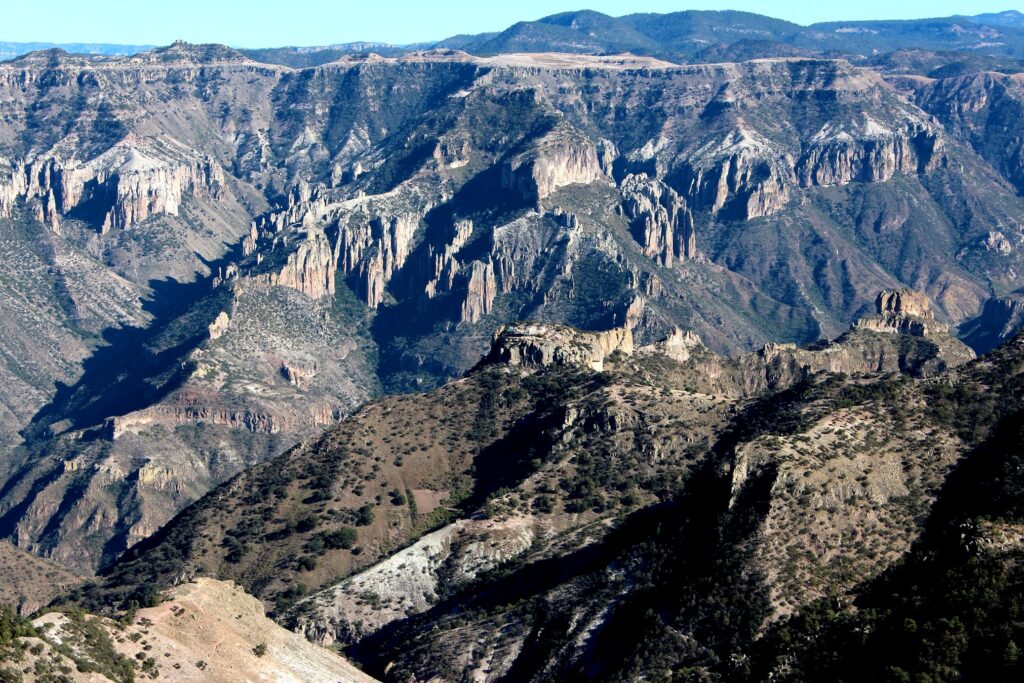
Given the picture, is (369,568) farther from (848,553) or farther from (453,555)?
(848,553)

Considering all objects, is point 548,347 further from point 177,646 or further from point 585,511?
point 177,646

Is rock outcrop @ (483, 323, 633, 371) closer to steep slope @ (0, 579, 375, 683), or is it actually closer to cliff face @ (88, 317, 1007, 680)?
cliff face @ (88, 317, 1007, 680)

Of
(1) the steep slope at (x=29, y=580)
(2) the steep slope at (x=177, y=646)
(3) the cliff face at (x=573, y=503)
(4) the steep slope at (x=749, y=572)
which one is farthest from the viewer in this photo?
(1) the steep slope at (x=29, y=580)

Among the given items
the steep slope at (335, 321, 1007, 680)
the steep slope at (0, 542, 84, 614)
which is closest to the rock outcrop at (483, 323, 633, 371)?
the steep slope at (335, 321, 1007, 680)

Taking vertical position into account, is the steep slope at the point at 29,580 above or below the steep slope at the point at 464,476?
below

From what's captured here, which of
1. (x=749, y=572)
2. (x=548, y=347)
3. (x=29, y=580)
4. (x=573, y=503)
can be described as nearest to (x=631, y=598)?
(x=749, y=572)

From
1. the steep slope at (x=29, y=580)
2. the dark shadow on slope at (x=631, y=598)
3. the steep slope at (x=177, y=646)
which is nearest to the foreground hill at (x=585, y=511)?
the dark shadow on slope at (x=631, y=598)

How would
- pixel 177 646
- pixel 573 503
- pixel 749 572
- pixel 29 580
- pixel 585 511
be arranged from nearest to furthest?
pixel 177 646
pixel 749 572
pixel 585 511
pixel 573 503
pixel 29 580

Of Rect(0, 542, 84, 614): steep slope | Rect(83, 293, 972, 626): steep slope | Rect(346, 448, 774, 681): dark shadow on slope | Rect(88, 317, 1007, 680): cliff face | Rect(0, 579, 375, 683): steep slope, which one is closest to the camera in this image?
Rect(0, 579, 375, 683): steep slope

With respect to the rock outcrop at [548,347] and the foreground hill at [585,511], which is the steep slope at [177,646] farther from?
the rock outcrop at [548,347]
